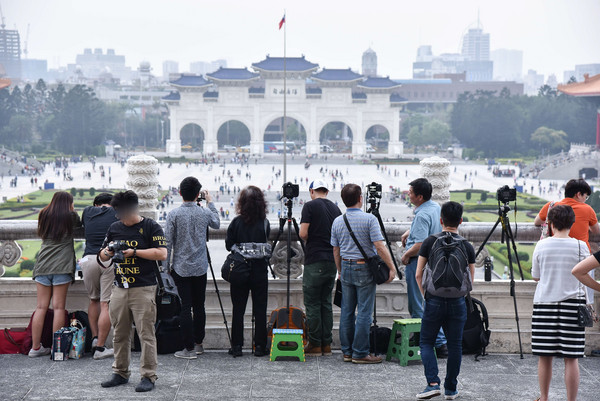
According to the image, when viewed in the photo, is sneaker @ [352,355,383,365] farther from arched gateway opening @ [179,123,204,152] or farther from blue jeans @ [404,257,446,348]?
arched gateway opening @ [179,123,204,152]

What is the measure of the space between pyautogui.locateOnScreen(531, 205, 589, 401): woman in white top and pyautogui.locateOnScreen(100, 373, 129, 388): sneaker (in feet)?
7.24

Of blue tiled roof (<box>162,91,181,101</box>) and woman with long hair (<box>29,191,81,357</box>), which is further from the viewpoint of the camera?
blue tiled roof (<box>162,91,181,101</box>)

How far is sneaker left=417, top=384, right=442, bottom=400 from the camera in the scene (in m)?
4.25

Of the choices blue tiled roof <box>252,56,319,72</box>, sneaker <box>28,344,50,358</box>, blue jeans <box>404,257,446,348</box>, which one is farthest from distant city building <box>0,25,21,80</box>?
blue jeans <box>404,257,446,348</box>

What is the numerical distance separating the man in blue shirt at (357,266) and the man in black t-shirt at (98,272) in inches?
54.9

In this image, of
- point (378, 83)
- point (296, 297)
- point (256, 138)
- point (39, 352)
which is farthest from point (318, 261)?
point (378, 83)

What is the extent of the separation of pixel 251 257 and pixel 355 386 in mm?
1002

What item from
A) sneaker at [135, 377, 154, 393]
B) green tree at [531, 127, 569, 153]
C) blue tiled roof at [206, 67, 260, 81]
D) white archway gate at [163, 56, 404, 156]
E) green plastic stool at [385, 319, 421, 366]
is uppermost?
blue tiled roof at [206, 67, 260, 81]

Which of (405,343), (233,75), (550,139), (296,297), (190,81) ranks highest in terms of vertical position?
(233,75)

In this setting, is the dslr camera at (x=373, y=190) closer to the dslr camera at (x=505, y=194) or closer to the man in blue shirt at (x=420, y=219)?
the man in blue shirt at (x=420, y=219)

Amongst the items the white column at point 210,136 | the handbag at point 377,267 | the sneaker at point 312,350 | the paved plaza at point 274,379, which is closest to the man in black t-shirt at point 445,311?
the paved plaza at point 274,379

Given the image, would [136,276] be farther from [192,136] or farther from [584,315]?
[192,136]

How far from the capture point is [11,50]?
182 m

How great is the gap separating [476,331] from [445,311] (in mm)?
Result: 958
